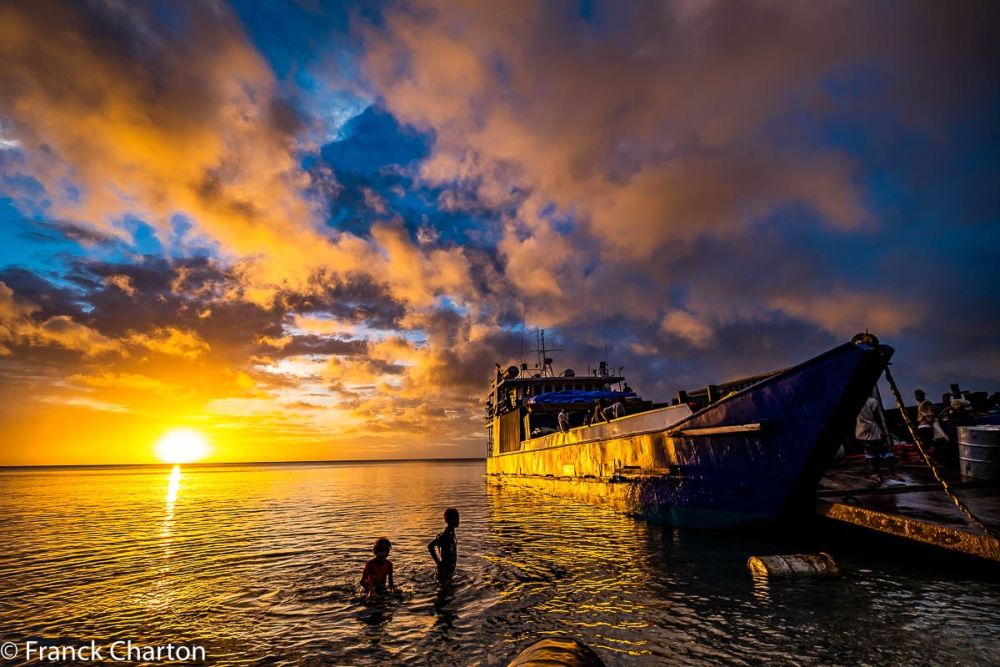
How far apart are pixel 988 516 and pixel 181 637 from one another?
11.4m

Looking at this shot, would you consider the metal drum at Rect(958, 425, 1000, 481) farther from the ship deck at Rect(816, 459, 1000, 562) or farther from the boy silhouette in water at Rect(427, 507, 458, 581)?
the boy silhouette in water at Rect(427, 507, 458, 581)

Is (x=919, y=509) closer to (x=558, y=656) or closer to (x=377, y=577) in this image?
(x=558, y=656)

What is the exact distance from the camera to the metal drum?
31.0ft

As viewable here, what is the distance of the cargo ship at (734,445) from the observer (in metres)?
8.30

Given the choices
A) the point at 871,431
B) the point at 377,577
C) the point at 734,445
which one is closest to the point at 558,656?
the point at 377,577

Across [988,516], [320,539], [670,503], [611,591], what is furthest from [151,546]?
[988,516]

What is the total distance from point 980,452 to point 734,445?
504 cm

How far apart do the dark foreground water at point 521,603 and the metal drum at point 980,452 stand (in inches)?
137

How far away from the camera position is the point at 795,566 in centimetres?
709

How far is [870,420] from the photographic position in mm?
11180

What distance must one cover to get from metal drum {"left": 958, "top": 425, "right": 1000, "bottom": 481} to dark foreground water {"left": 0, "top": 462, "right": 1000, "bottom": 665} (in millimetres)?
3471

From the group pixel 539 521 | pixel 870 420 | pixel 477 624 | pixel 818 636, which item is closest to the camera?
pixel 818 636

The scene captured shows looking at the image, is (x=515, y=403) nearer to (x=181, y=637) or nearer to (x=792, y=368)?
(x=792, y=368)

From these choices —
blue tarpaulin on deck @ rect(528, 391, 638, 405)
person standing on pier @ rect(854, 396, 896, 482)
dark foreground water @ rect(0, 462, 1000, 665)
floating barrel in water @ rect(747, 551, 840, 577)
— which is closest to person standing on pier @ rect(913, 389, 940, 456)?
person standing on pier @ rect(854, 396, 896, 482)
